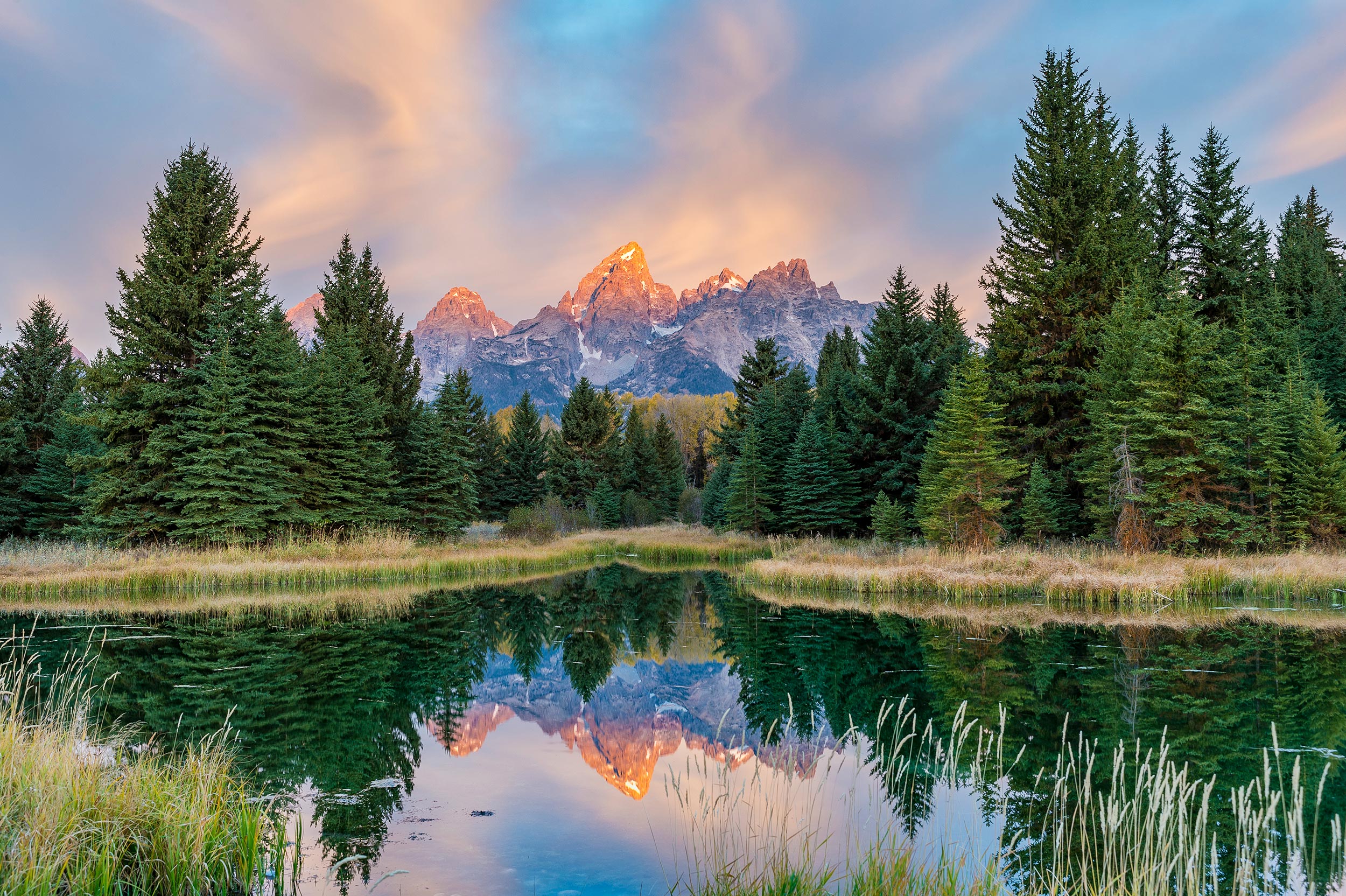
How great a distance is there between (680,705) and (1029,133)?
98.1ft

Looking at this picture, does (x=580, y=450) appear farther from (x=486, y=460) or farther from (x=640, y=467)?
(x=486, y=460)

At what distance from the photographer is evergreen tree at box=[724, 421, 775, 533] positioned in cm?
4056

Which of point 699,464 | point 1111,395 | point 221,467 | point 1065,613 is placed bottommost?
point 1065,613

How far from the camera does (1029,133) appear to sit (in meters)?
31.7

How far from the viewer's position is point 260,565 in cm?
2294

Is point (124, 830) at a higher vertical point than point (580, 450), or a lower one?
lower

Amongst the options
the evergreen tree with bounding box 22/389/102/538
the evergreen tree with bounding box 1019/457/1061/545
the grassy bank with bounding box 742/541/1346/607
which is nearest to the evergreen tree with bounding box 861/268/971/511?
the evergreen tree with bounding box 1019/457/1061/545

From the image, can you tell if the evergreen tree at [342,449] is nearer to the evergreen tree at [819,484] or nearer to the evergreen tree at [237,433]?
the evergreen tree at [237,433]

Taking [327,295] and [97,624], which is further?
[327,295]

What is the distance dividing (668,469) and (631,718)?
194ft

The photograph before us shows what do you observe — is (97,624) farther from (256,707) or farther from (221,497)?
(221,497)

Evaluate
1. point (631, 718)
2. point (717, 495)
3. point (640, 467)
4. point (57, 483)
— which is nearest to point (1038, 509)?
point (631, 718)

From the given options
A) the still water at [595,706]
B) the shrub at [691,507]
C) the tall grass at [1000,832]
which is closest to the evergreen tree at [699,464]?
the shrub at [691,507]

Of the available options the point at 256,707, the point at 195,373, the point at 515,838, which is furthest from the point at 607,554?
the point at 515,838
